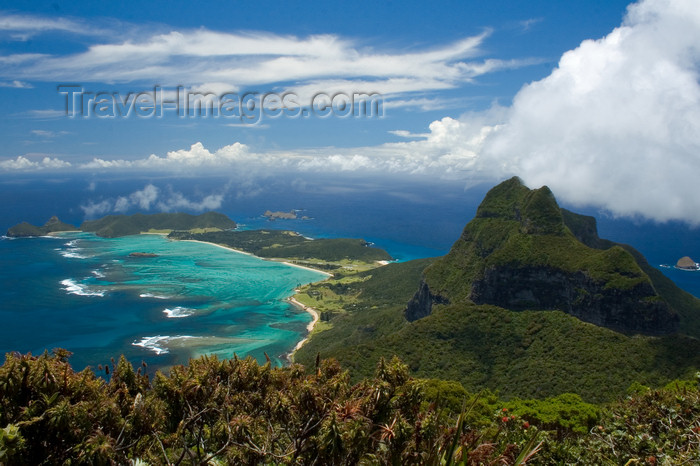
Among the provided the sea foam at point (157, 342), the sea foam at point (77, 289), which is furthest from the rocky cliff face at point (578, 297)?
the sea foam at point (77, 289)

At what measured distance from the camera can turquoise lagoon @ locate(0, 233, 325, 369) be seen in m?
68.8

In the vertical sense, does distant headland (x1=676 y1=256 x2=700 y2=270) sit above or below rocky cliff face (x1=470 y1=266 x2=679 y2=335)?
below

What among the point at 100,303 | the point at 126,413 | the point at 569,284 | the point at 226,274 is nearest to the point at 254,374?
the point at 126,413

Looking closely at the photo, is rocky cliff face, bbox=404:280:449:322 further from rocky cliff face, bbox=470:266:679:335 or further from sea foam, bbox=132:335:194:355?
sea foam, bbox=132:335:194:355

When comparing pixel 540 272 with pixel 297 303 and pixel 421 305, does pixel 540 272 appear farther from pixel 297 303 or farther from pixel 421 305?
pixel 297 303

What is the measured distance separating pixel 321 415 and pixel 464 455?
14.6 feet

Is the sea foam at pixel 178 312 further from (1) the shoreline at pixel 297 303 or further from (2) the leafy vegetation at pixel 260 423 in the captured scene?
(2) the leafy vegetation at pixel 260 423

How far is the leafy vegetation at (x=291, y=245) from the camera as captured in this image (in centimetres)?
14788

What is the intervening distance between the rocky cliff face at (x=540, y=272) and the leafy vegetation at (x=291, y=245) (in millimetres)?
69221

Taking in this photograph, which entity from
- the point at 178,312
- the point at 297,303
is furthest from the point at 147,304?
the point at 297,303

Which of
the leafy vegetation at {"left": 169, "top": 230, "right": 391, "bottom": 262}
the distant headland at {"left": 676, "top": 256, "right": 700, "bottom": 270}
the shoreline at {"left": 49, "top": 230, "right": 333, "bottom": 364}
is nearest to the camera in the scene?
the shoreline at {"left": 49, "top": 230, "right": 333, "bottom": 364}

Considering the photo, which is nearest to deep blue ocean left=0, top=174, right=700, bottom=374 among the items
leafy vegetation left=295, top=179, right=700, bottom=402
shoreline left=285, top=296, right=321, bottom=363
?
shoreline left=285, top=296, right=321, bottom=363

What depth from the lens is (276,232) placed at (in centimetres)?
18950

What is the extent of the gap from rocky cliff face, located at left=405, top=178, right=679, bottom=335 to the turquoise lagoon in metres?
28.1
